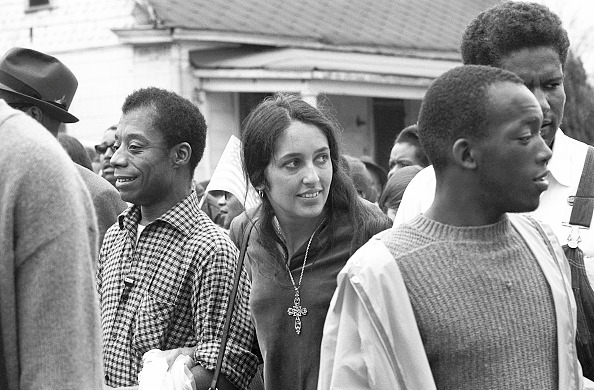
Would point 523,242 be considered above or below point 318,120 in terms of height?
below

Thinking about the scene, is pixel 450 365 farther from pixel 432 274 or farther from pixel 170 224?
pixel 170 224

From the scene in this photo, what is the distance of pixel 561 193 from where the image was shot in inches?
149

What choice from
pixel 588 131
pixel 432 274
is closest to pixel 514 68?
pixel 432 274

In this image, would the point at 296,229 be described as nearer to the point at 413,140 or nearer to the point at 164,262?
the point at 164,262

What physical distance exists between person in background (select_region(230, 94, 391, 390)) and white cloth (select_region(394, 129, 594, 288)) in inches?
20.4

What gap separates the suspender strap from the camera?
12.1 feet

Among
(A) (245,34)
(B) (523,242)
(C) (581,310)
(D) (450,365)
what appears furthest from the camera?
(A) (245,34)

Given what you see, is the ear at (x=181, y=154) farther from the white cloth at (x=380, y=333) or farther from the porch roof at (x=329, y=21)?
the porch roof at (x=329, y=21)

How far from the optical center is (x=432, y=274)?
10.3 ft

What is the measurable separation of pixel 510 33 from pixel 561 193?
22.1 inches

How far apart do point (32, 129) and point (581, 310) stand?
1.90m

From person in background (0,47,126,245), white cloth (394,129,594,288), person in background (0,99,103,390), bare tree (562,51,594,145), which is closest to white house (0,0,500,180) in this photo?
bare tree (562,51,594,145)

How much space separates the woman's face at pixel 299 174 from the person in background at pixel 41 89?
171 centimetres

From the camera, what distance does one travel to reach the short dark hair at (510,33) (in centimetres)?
381
